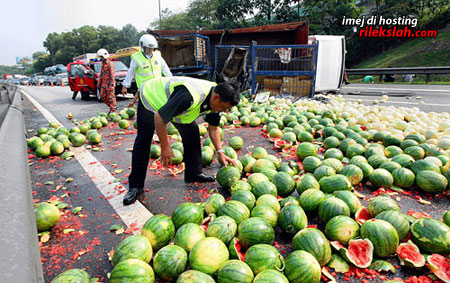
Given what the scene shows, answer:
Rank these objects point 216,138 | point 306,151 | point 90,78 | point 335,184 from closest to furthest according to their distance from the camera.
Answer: point 335,184 → point 216,138 → point 306,151 → point 90,78

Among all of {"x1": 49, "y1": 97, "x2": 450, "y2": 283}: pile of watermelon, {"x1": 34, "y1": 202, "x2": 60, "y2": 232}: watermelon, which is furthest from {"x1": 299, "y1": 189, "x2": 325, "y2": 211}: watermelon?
{"x1": 34, "y1": 202, "x2": 60, "y2": 232}: watermelon

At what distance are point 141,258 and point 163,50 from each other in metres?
14.3

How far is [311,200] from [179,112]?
5.70ft

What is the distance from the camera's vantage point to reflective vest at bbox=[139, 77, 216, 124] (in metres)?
2.93

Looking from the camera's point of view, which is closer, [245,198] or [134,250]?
[134,250]

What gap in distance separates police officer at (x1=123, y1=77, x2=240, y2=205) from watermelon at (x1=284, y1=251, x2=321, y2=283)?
163 centimetres

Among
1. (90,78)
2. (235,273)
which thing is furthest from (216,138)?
(90,78)

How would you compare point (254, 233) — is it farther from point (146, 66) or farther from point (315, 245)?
point (146, 66)

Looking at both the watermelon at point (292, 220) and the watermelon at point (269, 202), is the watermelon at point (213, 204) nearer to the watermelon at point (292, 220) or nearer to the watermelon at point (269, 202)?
the watermelon at point (269, 202)

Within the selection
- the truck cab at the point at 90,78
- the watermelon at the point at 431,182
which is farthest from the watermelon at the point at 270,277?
the truck cab at the point at 90,78

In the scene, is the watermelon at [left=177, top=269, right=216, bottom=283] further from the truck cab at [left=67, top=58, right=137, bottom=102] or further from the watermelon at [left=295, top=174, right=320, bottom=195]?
the truck cab at [left=67, top=58, right=137, bottom=102]

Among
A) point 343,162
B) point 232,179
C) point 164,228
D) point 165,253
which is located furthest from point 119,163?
point 343,162

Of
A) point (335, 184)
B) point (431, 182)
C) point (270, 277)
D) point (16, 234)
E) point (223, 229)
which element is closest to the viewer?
point (16, 234)

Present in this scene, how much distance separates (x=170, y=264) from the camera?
2.09 metres
